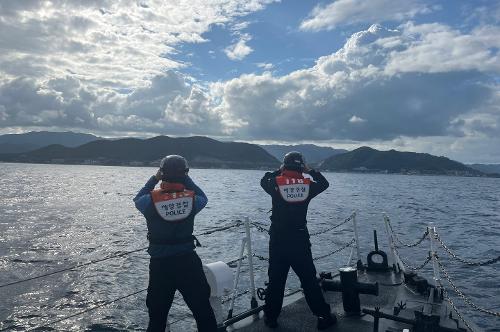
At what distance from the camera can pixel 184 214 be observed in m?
5.68

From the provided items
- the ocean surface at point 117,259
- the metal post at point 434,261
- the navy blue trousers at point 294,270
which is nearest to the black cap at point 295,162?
the navy blue trousers at point 294,270

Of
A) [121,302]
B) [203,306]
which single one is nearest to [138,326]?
[121,302]

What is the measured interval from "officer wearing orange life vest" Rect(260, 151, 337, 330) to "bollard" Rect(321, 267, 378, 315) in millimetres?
878

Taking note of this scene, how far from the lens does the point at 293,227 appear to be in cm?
713

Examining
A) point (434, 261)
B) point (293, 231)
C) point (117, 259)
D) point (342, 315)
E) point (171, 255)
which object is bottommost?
point (117, 259)

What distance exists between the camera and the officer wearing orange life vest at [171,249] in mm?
5609

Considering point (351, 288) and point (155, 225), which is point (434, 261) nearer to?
point (351, 288)

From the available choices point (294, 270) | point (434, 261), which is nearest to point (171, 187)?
point (294, 270)

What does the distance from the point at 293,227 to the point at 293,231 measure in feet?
0.22

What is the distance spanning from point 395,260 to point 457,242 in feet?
78.7

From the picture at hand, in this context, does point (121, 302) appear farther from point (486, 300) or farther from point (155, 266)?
point (486, 300)

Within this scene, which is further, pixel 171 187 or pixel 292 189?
pixel 292 189

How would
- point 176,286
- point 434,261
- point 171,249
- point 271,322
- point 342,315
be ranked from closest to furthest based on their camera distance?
1. point 171,249
2. point 176,286
3. point 271,322
4. point 342,315
5. point 434,261

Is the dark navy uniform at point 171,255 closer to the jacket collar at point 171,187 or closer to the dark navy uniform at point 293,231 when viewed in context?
the jacket collar at point 171,187
